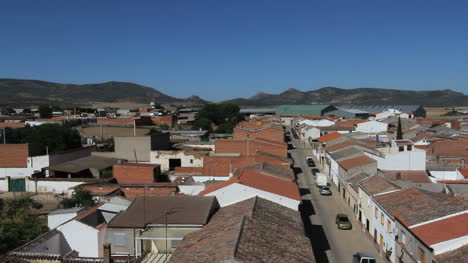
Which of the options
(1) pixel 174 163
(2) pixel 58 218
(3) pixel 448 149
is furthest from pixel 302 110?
(2) pixel 58 218

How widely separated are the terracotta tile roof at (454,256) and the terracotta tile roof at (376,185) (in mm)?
7543

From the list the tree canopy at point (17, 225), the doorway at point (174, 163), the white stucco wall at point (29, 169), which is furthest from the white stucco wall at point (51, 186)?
the doorway at point (174, 163)

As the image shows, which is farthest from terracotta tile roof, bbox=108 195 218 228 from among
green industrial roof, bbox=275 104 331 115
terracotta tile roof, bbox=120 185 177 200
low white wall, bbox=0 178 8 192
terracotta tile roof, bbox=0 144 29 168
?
green industrial roof, bbox=275 104 331 115

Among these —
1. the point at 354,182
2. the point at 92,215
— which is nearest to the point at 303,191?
the point at 354,182

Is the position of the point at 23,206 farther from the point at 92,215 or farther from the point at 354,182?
the point at 354,182

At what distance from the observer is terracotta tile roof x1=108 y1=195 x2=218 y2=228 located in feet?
44.5

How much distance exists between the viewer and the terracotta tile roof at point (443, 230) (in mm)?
11977

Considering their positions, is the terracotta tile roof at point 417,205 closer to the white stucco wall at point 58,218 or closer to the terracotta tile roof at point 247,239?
the terracotta tile roof at point 247,239

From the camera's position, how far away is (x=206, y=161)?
2830 cm

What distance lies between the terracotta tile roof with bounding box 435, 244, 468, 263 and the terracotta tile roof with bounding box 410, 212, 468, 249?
398 mm

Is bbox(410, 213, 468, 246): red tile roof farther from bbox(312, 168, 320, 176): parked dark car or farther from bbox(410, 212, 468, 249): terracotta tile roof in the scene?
bbox(312, 168, 320, 176): parked dark car

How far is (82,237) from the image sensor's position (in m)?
14.6

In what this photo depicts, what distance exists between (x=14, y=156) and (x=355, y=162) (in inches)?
959

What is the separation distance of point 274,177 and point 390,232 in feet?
21.7
